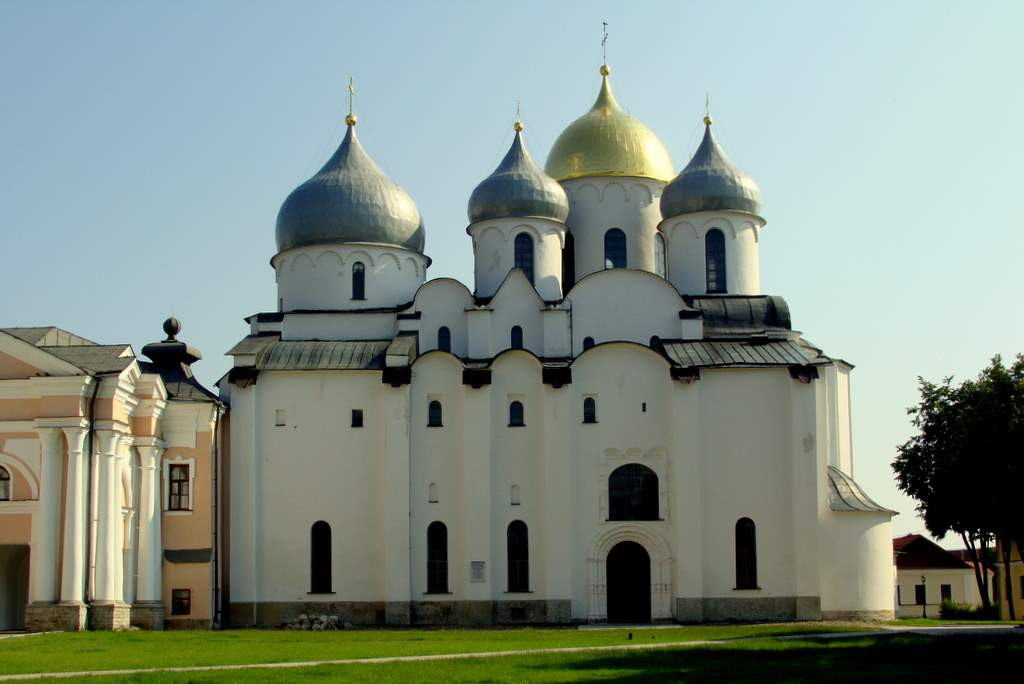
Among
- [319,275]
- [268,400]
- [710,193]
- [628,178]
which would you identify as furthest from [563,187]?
[268,400]

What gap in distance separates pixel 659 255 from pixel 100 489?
20.5 metres

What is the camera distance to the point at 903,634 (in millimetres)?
31781

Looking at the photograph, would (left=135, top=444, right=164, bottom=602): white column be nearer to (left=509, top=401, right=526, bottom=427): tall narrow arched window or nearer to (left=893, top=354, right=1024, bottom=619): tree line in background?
(left=509, top=401, right=526, bottom=427): tall narrow arched window

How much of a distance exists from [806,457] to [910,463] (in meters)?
7.96

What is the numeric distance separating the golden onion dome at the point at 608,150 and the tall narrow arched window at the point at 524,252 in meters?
4.06

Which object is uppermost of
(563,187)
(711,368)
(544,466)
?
(563,187)

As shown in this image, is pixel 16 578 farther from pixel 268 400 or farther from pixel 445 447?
pixel 445 447

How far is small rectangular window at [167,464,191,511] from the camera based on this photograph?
40.0m

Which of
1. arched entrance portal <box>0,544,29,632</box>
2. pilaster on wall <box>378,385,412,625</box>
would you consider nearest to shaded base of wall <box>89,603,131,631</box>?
arched entrance portal <box>0,544,29,632</box>

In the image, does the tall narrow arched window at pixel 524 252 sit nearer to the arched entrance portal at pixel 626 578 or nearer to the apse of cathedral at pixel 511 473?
the apse of cathedral at pixel 511 473

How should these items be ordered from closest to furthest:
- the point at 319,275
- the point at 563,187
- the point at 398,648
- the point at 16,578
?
the point at 398,648 → the point at 16,578 → the point at 319,275 → the point at 563,187

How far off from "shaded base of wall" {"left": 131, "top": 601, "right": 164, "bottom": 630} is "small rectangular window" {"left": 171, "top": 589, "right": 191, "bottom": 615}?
105 centimetres

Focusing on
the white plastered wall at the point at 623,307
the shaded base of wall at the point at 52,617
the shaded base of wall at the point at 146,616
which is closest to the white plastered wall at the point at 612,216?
the white plastered wall at the point at 623,307

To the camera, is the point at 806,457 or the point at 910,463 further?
the point at 910,463
